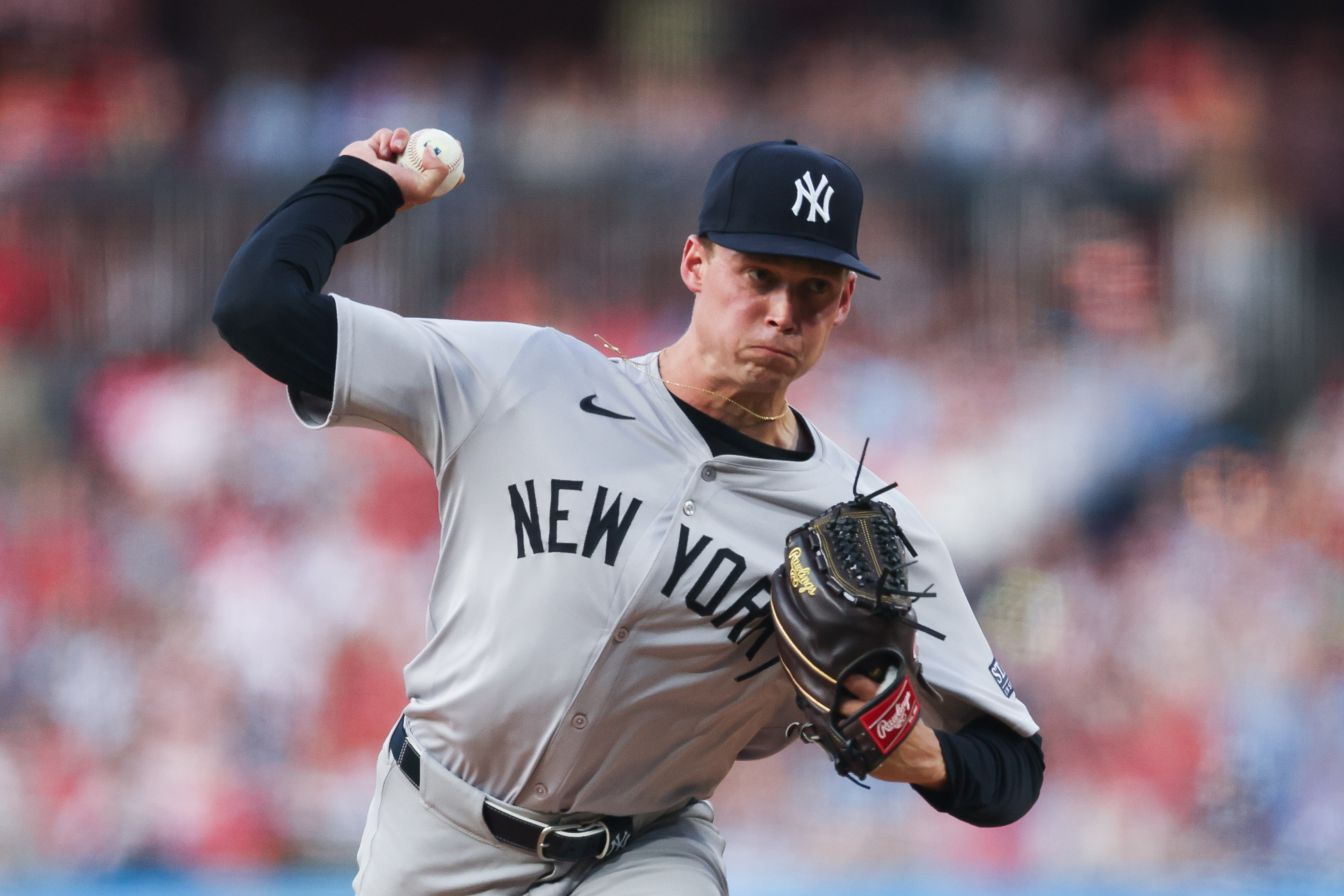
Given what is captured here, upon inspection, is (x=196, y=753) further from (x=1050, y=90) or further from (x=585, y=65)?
(x=1050, y=90)

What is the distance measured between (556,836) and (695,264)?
3.56 feet

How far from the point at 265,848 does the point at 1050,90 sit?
241 inches

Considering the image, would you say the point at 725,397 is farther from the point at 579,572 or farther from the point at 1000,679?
the point at 1000,679

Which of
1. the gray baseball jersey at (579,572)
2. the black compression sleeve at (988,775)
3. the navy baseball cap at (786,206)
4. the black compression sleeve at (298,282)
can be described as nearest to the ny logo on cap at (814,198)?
the navy baseball cap at (786,206)

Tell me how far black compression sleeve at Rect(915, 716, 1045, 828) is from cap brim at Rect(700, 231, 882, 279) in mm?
834

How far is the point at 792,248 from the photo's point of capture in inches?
86.9

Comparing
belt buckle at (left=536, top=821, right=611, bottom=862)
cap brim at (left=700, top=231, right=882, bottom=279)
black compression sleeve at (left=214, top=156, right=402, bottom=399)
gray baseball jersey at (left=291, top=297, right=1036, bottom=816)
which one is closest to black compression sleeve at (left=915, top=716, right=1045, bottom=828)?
gray baseball jersey at (left=291, top=297, right=1036, bottom=816)

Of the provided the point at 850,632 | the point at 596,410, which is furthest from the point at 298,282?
the point at 850,632

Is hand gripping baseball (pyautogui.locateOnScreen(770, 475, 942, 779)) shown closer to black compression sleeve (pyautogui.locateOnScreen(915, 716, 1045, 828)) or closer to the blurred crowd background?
black compression sleeve (pyautogui.locateOnScreen(915, 716, 1045, 828))

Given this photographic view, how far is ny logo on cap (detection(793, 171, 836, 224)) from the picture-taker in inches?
88.7

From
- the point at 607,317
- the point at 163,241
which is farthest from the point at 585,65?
the point at 163,241

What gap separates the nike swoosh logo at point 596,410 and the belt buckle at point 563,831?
0.73 meters

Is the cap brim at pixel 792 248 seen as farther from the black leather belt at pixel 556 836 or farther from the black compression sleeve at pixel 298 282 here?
the black leather belt at pixel 556 836

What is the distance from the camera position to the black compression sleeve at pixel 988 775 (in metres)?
2.13
